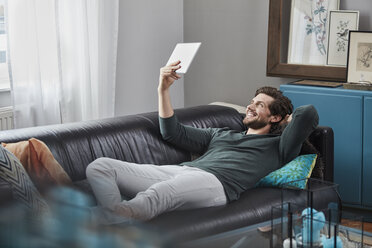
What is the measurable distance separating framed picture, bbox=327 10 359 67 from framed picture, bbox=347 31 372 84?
Answer: 0.46 ft

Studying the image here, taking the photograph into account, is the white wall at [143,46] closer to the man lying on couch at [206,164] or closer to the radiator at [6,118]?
the radiator at [6,118]

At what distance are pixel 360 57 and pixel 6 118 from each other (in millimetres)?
2240

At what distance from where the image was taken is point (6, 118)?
10.9 feet

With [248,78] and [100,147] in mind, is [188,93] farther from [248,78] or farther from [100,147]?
[100,147]

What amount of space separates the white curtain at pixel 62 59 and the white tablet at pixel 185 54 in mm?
1090

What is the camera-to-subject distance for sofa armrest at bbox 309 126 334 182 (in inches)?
108

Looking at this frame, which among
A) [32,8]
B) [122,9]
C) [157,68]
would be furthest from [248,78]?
[32,8]

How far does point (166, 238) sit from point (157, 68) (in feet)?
13.9

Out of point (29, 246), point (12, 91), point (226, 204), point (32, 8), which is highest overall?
point (32, 8)

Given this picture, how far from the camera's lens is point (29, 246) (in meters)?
0.19

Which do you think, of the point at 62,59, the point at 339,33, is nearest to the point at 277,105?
the point at 339,33

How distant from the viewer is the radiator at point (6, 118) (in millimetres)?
3279

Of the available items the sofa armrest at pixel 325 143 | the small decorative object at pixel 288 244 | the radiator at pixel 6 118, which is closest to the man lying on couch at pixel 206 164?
the sofa armrest at pixel 325 143

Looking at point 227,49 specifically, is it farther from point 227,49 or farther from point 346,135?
point 346,135
